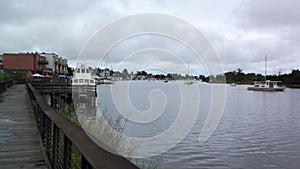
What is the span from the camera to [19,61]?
94938 mm

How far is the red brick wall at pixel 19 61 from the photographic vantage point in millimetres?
94750

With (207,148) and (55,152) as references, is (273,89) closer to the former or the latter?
(207,148)

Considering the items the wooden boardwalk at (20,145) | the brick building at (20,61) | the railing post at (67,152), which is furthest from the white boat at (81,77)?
the brick building at (20,61)

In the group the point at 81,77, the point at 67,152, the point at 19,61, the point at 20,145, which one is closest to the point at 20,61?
the point at 19,61

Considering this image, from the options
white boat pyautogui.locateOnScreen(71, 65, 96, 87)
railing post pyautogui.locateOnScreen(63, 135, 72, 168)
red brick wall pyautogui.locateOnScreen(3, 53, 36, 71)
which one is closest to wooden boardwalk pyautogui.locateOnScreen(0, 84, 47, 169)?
railing post pyautogui.locateOnScreen(63, 135, 72, 168)

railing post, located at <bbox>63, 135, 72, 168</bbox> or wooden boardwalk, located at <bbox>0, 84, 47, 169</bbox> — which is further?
wooden boardwalk, located at <bbox>0, 84, 47, 169</bbox>

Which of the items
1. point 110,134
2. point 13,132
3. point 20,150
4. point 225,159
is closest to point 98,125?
point 110,134

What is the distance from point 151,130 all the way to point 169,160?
21.5 feet

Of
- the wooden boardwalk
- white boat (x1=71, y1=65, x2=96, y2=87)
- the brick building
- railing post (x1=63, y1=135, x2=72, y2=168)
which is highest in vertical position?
the brick building

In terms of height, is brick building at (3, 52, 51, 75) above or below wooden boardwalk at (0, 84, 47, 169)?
above

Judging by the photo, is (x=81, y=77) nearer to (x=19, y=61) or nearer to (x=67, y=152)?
(x=67, y=152)

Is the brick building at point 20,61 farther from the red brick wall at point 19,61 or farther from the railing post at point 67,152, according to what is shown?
the railing post at point 67,152

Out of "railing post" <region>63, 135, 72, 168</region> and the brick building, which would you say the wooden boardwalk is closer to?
"railing post" <region>63, 135, 72, 168</region>

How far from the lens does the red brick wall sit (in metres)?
94.8
